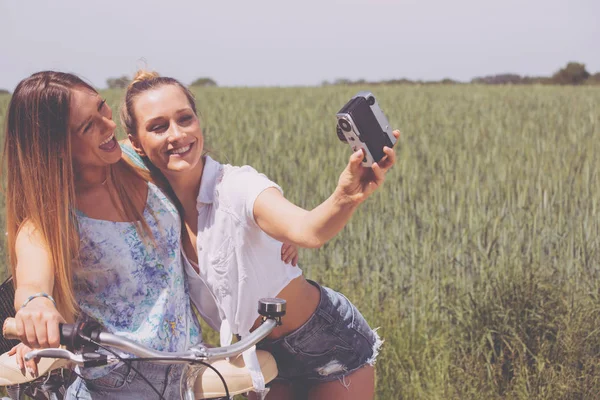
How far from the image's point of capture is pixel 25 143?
1.57m

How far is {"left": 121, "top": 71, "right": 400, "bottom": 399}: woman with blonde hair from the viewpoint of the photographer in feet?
5.25

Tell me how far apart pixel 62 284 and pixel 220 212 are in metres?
0.37

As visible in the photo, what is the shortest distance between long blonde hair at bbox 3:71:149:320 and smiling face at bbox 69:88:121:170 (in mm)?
21

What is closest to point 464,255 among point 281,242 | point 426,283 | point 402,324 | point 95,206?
point 426,283

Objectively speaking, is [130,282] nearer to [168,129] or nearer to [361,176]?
[168,129]

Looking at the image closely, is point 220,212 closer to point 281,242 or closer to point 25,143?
point 281,242

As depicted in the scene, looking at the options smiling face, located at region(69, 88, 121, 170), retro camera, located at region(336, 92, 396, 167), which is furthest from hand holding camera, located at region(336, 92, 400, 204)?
smiling face, located at region(69, 88, 121, 170)

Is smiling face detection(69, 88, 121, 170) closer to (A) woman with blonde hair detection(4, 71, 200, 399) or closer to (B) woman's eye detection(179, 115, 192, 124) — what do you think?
(A) woman with blonde hair detection(4, 71, 200, 399)

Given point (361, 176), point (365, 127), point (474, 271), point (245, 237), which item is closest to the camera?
point (365, 127)

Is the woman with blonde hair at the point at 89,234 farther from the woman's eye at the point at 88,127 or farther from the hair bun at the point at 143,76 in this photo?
the hair bun at the point at 143,76

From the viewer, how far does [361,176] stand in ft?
4.69

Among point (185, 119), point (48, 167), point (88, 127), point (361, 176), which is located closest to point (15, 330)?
point (48, 167)

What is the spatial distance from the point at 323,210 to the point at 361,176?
13cm

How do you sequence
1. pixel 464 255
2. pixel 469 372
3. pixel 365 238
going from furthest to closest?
pixel 365 238 → pixel 464 255 → pixel 469 372
